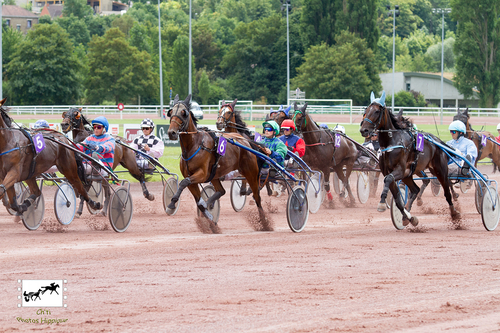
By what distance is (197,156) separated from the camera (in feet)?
28.9

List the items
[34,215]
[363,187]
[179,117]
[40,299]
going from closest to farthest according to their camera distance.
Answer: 1. [40,299]
2. [179,117]
3. [34,215]
4. [363,187]

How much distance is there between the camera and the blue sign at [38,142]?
891 centimetres

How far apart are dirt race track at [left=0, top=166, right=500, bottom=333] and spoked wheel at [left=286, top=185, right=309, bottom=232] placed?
15 cm

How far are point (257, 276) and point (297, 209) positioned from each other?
10.1 ft

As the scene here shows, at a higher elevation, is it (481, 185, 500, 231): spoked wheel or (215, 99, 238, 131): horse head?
(215, 99, 238, 131): horse head

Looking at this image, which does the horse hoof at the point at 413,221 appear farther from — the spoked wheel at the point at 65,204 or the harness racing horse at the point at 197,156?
the spoked wheel at the point at 65,204

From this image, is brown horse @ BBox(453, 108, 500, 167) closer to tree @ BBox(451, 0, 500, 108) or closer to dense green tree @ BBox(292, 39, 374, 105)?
dense green tree @ BBox(292, 39, 374, 105)

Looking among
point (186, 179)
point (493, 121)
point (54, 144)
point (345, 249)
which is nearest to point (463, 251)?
point (345, 249)

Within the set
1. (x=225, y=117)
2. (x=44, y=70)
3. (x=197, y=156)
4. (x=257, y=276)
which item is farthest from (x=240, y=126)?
(x=44, y=70)

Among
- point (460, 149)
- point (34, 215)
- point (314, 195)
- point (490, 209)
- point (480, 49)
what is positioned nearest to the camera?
point (34, 215)

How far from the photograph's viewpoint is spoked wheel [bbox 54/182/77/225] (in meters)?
9.54

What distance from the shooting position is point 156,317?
5.02 metres

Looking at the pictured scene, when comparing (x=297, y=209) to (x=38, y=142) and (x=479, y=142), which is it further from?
(x=479, y=142)

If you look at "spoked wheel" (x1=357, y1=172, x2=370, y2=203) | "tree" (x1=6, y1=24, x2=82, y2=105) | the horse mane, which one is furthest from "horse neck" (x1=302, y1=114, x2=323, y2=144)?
"tree" (x1=6, y1=24, x2=82, y2=105)
